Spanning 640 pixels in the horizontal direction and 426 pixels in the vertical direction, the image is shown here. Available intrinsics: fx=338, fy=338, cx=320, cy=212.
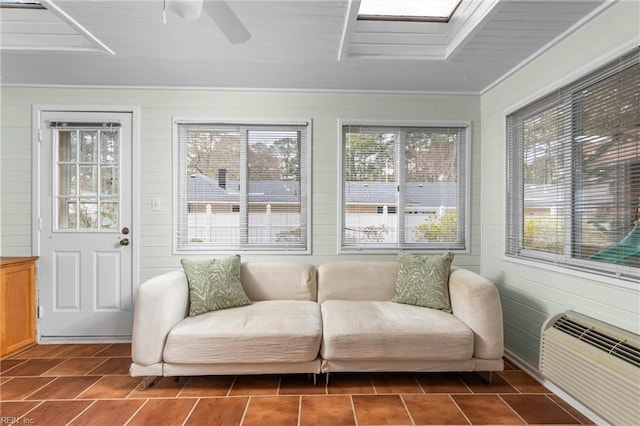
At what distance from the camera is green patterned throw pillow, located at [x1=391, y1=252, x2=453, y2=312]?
2734 millimetres

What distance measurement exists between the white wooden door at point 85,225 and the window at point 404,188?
2.16 metres

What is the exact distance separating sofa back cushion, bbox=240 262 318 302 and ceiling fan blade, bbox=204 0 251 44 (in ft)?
6.14

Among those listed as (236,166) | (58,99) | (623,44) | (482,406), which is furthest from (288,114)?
(482,406)

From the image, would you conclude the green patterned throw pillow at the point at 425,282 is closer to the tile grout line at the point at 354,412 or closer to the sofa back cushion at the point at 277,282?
the sofa back cushion at the point at 277,282

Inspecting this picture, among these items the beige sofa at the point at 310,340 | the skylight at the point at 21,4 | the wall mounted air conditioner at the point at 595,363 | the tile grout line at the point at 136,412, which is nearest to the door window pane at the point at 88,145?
the skylight at the point at 21,4

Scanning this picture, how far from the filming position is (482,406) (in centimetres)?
214


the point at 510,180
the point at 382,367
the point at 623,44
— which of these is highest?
the point at 623,44

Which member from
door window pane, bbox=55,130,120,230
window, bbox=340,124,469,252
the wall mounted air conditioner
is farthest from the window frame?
door window pane, bbox=55,130,120,230

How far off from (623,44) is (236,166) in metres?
2.93

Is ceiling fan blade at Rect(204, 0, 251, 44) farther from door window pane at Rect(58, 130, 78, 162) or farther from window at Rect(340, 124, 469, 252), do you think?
door window pane at Rect(58, 130, 78, 162)

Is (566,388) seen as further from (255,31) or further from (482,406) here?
(255,31)

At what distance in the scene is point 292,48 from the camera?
8.25 ft

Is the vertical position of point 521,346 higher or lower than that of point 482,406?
higher

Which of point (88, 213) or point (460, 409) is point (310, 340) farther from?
point (88, 213)
